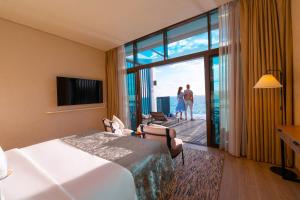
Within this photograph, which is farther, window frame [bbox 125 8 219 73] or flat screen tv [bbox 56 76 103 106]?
flat screen tv [bbox 56 76 103 106]

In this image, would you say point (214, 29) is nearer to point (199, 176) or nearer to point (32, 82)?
point (199, 176)

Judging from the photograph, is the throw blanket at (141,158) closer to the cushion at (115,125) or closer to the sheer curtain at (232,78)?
the cushion at (115,125)

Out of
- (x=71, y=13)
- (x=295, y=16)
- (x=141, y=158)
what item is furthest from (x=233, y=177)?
(x=71, y=13)

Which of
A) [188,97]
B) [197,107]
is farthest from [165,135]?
[197,107]

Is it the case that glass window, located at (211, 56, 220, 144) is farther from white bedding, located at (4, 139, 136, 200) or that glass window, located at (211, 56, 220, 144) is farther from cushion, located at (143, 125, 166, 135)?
white bedding, located at (4, 139, 136, 200)

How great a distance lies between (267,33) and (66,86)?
4.25m

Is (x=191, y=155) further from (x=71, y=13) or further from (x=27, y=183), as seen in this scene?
(x=71, y=13)

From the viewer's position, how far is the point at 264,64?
2.34 metres

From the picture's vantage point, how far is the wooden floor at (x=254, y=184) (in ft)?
5.33

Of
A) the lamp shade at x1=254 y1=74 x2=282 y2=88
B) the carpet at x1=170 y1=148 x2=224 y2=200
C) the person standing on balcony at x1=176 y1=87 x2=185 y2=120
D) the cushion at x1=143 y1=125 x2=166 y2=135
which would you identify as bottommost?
the carpet at x1=170 y1=148 x2=224 y2=200

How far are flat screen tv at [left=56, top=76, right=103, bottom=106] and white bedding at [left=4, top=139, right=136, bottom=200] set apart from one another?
2396 millimetres

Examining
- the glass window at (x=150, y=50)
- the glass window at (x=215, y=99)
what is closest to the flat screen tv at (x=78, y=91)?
the glass window at (x=150, y=50)

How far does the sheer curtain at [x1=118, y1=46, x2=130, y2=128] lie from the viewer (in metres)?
4.43

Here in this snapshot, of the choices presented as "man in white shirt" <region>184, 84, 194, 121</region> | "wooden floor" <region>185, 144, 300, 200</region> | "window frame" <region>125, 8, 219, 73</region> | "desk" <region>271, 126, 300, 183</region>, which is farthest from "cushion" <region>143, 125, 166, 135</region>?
"man in white shirt" <region>184, 84, 194, 121</region>
